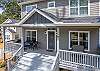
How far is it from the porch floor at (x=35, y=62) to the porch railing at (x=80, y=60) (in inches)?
42.5

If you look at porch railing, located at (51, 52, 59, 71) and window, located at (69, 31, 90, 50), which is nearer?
porch railing, located at (51, 52, 59, 71)

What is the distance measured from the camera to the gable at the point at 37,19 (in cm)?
1587

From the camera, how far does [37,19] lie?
54.1 ft

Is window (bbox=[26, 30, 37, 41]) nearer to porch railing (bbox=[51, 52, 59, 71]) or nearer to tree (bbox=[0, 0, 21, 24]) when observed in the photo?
porch railing (bbox=[51, 52, 59, 71])

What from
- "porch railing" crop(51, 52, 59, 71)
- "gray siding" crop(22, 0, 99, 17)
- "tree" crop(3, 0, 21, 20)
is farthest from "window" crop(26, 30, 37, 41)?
"tree" crop(3, 0, 21, 20)

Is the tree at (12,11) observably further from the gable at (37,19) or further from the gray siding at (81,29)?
the gray siding at (81,29)

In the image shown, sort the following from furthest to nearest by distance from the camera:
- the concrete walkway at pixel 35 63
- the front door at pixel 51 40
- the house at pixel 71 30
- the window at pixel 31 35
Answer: the window at pixel 31 35 → the front door at pixel 51 40 → the concrete walkway at pixel 35 63 → the house at pixel 71 30

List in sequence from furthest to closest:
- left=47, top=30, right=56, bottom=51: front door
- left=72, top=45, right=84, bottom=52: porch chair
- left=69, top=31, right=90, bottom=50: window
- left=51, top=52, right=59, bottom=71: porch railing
A: left=47, top=30, right=56, bottom=51: front door < left=69, top=31, right=90, bottom=50: window < left=72, top=45, right=84, bottom=52: porch chair < left=51, top=52, right=59, bottom=71: porch railing

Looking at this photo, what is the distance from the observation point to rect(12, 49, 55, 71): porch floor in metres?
13.9

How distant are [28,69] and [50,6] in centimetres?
771

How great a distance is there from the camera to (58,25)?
14406mm

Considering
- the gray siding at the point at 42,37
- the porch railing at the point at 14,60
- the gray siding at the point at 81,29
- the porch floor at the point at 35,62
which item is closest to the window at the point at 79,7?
the gray siding at the point at 81,29

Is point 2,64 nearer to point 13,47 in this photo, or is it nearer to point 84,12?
point 13,47

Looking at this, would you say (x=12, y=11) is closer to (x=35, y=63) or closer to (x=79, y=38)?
(x=79, y=38)
